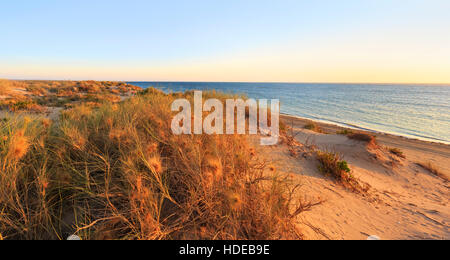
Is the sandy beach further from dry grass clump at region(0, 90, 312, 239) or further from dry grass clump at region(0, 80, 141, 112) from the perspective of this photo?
dry grass clump at region(0, 80, 141, 112)

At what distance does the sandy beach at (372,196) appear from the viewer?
2.74 metres

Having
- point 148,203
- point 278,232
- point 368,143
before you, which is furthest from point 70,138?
point 368,143

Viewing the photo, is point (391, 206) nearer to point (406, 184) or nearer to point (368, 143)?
point (406, 184)

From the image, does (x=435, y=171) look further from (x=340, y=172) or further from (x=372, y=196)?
(x=340, y=172)

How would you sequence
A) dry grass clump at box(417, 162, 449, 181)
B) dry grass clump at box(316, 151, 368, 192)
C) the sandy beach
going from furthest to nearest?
dry grass clump at box(417, 162, 449, 181) → dry grass clump at box(316, 151, 368, 192) → the sandy beach

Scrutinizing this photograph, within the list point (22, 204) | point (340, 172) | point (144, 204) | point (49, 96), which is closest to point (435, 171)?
point (340, 172)

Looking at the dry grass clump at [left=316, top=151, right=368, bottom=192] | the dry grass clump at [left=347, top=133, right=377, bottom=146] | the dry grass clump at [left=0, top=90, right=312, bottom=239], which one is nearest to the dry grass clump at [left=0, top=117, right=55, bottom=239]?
the dry grass clump at [left=0, top=90, right=312, bottom=239]

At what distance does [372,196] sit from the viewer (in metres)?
4.05

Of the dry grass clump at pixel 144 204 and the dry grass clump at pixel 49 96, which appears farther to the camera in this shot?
the dry grass clump at pixel 49 96

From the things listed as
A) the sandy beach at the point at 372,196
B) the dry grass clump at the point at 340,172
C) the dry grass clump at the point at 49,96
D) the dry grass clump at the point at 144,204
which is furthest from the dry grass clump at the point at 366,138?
the dry grass clump at the point at 49,96

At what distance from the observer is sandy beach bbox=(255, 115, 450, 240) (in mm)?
2742

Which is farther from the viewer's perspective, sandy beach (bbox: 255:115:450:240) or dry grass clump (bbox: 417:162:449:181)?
dry grass clump (bbox: 417:162:449:181)

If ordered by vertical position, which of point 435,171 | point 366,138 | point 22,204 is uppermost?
point 22,204

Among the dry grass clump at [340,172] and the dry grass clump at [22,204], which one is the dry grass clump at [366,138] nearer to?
the dry grass clump at [340,172]
